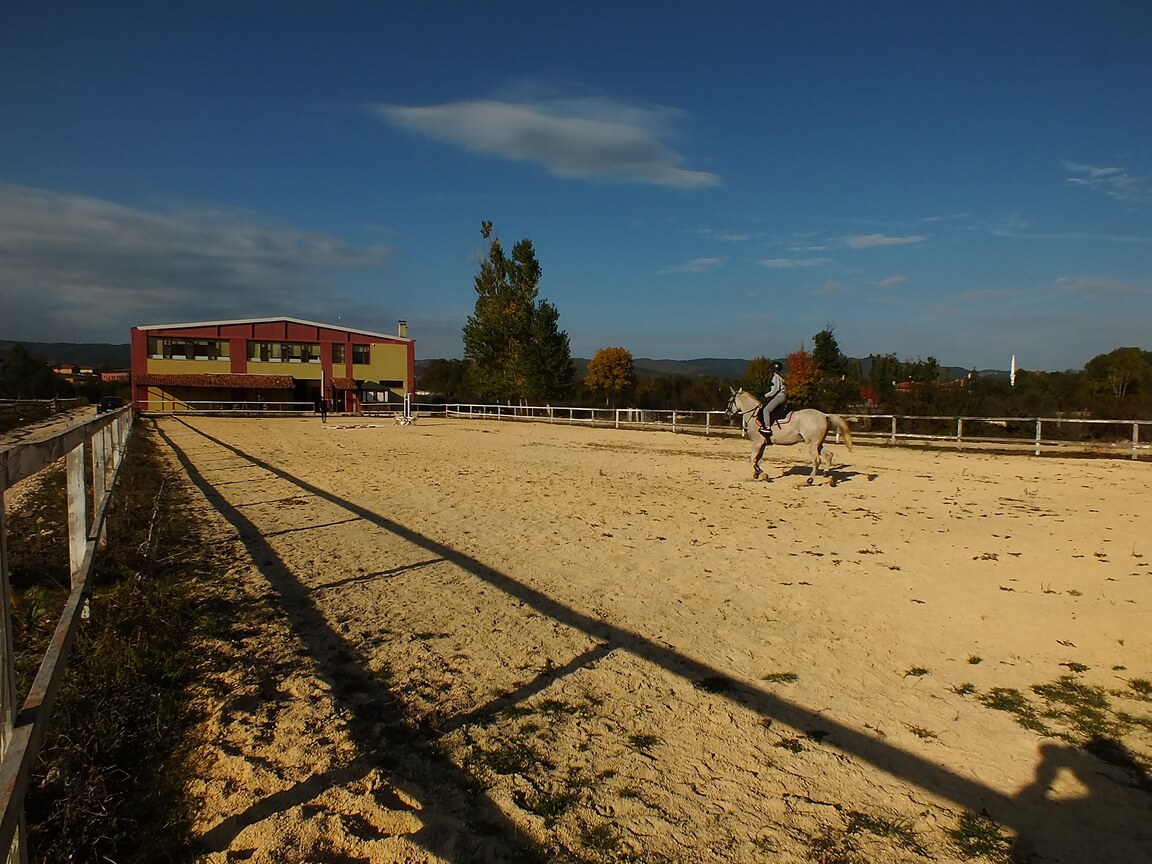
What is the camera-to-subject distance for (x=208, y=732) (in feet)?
11.3

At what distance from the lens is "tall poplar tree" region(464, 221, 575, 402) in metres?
53.5

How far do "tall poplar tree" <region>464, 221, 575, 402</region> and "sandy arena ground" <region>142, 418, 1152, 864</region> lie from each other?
4420cm

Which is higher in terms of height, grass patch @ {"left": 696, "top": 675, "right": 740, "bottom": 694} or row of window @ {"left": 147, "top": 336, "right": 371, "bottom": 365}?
row of window @ {"left": 147, "top": 336, "right": 371, "bottom": 365}

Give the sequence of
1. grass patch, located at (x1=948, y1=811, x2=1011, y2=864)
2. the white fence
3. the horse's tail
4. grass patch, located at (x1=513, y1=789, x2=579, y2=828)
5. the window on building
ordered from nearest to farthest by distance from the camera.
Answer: grass patch, located at (x1=948, y1=811, x2=1011, y2=864)
grass patch, located at (x1=513, y1=789, x2=579, y2=828)
the horse's tail
the white fence
the window on building

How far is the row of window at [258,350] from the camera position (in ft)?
174

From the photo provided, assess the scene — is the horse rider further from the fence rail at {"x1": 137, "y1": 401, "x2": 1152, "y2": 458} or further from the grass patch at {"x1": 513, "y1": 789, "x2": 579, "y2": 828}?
the grass patch at {"x1": 513, "y1": 789, "x2": 579, "y2": 828}

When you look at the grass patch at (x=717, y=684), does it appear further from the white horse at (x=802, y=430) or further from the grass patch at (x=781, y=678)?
the white horse at (x=802, y=430)

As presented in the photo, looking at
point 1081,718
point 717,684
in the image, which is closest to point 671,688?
point 717,684

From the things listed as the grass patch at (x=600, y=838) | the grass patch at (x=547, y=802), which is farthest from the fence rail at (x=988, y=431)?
the grass patch at (x=600, y=838)

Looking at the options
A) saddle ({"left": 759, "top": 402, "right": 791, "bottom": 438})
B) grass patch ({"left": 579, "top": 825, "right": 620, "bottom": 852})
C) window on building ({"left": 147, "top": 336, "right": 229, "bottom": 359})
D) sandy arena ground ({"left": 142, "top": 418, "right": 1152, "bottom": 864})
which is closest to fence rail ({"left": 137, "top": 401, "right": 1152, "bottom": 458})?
saddle ({"left": 759, "top": 402, "right": 791, "bottom": 438})

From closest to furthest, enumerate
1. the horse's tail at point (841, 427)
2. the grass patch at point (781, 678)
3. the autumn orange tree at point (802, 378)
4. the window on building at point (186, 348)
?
the grass patch at point (781, 678)
the horse's tail at point (841, 427)
the autumn orange tree at point (802, 378)
the window on building at point (186, 348)

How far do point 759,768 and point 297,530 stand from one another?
6714 mm

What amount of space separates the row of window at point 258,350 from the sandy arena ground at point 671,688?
172 feet

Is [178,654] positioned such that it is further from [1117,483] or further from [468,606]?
[1117,483]
